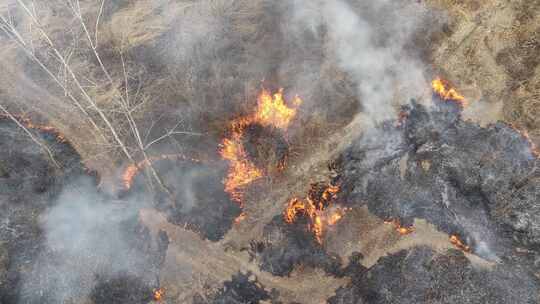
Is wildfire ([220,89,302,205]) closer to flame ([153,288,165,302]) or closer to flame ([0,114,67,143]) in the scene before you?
flame ([153,288,165,302])

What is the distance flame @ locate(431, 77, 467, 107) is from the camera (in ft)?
66.0

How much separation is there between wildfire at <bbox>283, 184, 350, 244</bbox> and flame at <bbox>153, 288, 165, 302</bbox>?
6.78m

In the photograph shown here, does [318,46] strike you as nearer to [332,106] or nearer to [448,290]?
[332,106]

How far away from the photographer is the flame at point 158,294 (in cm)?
1741

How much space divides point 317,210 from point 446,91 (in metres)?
9.90

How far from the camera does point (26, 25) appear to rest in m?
25.4

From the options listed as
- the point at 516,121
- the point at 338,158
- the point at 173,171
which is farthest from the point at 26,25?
the point at 516,121

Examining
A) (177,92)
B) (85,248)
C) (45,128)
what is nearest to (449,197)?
(177,92)

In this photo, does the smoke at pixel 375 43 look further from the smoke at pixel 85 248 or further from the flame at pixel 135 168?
the smoke at pixel 85 248

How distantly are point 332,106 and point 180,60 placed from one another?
9.94 meters

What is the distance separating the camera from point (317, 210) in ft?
60.4

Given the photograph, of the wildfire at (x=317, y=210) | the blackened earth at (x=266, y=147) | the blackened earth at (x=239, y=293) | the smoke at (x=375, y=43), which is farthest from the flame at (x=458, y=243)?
the blackened earth at (x=266, y=147)

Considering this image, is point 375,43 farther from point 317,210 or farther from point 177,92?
point 177,92

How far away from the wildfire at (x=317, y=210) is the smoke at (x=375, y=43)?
509cm
